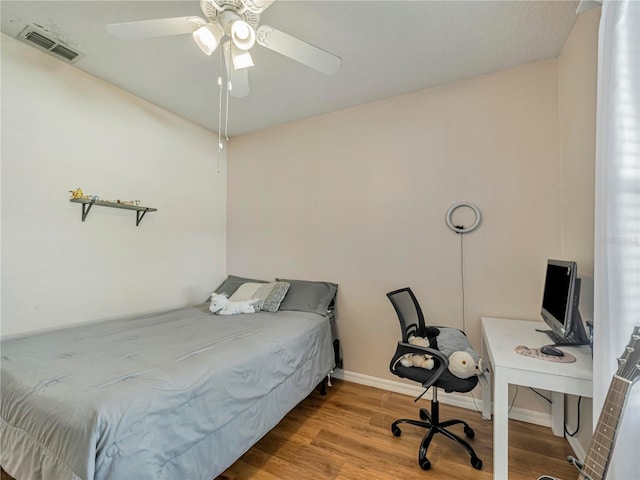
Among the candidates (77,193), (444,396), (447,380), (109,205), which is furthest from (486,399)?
(77,193)

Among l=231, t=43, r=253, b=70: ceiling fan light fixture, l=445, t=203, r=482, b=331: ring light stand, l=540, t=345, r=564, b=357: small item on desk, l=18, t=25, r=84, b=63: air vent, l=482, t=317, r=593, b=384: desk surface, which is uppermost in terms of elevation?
l=18, t=25, r=84, b=63: air vent

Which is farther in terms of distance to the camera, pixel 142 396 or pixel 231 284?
pixel 231 284

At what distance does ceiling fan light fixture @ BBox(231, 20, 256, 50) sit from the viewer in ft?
4.50

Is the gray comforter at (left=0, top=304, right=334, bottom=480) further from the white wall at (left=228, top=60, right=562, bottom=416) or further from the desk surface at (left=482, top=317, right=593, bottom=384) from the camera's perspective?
the desk surface at (left=482, top=317, right=593, bottom=384)

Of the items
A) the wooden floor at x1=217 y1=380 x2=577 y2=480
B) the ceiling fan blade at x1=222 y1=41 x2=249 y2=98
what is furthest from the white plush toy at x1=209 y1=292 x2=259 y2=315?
the ceiling fan blade at x1=222 y1=41 x2=249 y2=98

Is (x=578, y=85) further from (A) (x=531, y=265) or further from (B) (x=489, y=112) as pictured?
(A) (x=531, y=265)

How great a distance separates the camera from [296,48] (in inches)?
58.4

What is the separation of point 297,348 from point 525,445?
5.30ft

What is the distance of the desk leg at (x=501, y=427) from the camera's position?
1.32 meters

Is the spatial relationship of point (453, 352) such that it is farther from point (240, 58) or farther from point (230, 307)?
point (240, 58)

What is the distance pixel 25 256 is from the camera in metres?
1.95

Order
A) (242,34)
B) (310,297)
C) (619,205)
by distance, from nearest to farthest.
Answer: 1. (619,205)
2. (242,34)
3. (310,297)

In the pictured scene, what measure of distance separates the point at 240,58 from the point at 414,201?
5.69ft

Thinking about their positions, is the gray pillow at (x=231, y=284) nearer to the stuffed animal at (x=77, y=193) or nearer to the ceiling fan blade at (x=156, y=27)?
the stuffed animal at (x=77, y=193)
